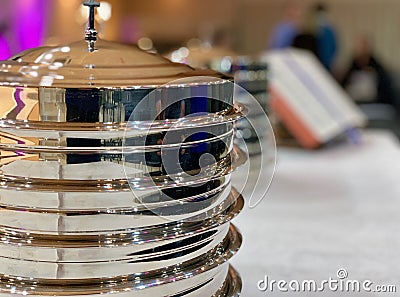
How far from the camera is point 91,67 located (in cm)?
41

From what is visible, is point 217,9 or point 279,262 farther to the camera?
point 217,9

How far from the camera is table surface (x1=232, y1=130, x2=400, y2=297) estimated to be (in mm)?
631

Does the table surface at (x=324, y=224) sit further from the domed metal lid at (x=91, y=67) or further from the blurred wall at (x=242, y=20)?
the blurred wall at (x=242, y=20)

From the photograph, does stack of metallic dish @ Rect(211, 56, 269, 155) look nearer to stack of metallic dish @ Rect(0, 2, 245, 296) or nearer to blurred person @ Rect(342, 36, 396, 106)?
stack of metallic dish @ Rect(0, 2, 245, 296)

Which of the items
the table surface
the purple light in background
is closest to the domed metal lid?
the table surface

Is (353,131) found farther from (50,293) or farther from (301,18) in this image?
(301,18)

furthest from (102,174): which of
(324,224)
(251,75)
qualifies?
(251,75)

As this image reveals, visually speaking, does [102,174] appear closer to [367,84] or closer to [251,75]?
[251,75]

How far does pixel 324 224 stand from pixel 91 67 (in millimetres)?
505

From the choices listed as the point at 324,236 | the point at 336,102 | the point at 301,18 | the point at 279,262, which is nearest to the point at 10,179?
the point at 279,262

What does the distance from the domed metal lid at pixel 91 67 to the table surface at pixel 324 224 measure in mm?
253

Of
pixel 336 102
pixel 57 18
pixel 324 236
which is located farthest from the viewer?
pixel 57 18

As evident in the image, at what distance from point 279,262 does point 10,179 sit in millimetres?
357

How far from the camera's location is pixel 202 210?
429 mm
